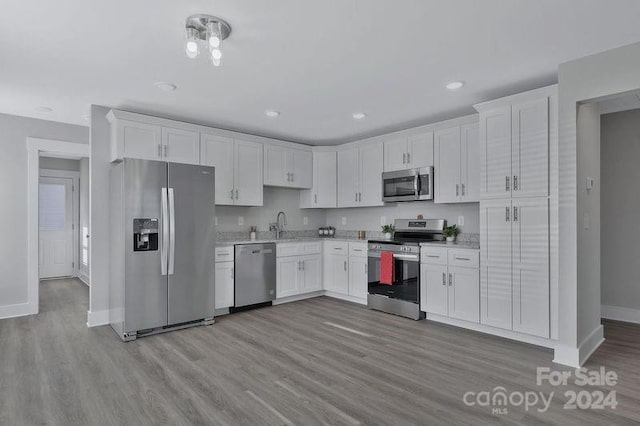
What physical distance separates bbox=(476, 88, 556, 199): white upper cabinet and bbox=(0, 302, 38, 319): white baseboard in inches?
220

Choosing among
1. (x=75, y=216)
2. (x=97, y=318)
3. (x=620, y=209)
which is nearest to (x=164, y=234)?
(x=97, y=318)

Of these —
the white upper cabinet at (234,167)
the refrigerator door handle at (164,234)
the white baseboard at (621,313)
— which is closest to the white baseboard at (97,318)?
the refrigerator door handle at (164,234)

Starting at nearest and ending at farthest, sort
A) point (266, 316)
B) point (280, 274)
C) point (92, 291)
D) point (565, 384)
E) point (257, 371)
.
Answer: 1. point (565, 384)
2. point (257, 371)
3. point (92, 291)
4. point (266, 316)
5. point (280, 274)

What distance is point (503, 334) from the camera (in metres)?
3.63

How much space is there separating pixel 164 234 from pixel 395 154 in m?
3.07

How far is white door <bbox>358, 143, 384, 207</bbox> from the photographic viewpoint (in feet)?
16.9

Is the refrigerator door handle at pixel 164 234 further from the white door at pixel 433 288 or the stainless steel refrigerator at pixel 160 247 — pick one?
the white door at pixel 433 288

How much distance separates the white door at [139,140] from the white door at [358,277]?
2.89m

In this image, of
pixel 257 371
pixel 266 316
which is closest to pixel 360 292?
pixel 266 316

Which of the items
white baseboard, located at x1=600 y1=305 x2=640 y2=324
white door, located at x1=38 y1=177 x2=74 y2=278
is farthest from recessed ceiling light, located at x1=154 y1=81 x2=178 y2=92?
white baseboard, located at x1=600 y1=305 x2=640 y2=324

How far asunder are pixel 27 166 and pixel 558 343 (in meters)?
6.14

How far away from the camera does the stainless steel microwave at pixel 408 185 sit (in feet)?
14.9

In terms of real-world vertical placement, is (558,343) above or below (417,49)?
below

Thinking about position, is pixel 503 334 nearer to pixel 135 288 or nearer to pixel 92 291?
pixel 135 288
